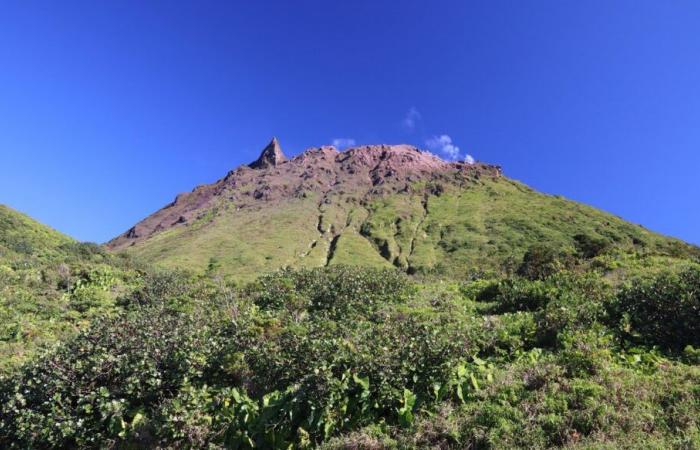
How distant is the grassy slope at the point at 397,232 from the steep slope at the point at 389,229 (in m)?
0.31

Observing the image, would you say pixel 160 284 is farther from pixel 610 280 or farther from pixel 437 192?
pixel 437 192

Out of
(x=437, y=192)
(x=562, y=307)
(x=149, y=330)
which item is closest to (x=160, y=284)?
(x=149, y=330)

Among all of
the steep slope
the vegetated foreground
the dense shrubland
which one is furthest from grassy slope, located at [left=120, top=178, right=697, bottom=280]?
the dense shrubland

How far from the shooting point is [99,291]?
28625 mm

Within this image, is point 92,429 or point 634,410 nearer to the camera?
point 634,410

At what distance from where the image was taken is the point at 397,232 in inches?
5842

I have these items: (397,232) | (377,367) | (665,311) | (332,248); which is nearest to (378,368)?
(377,367)

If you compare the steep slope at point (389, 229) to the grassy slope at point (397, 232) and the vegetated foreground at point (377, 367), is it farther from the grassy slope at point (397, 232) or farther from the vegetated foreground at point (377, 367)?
the vegetated foreground at point (377, 367)

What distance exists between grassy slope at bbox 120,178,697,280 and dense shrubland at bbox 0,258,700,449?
3207 inches

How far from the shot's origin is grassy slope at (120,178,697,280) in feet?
385

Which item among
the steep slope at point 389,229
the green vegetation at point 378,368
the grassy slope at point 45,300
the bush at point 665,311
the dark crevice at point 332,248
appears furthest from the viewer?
the dark crevice at point 332,248

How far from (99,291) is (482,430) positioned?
88.2 feet

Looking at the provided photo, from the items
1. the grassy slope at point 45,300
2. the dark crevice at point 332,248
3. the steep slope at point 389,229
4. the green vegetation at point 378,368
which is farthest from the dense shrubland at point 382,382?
the dark crevice at point 332,248

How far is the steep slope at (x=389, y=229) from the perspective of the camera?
117875mm
